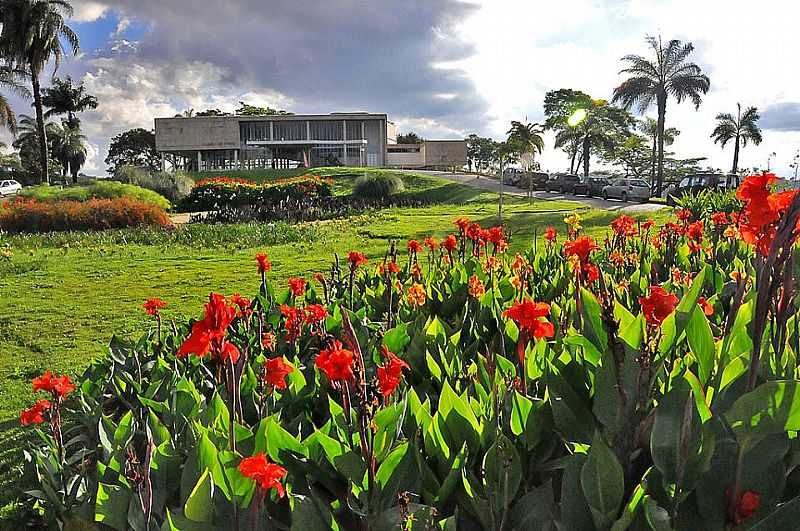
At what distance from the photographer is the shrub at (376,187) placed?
26766 millimetres

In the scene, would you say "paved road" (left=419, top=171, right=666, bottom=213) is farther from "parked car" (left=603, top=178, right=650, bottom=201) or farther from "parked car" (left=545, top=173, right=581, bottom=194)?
"parked car" (left=545, top=173, right=581, bottom=194)

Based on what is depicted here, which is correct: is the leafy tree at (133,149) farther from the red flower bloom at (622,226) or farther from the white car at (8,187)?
the red flower bloom at (622,226)

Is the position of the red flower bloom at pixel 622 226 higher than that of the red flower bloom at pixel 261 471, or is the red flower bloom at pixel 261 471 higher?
the red flower bloom at pixel 622 226

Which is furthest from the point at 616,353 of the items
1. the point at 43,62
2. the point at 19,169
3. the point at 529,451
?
the point at 19,169

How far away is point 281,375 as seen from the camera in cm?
163

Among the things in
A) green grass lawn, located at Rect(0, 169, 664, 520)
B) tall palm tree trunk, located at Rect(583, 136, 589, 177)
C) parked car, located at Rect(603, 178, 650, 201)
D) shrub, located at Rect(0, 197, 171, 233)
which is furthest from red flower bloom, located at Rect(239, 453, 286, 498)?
tall palm tree trunk, located at Rect(583, 136, 589, 177)

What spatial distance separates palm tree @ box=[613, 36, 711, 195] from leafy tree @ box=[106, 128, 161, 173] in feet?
188

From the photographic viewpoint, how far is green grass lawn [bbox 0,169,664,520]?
18.7ft

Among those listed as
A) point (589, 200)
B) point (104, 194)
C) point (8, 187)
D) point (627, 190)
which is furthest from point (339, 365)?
point (8, 187)

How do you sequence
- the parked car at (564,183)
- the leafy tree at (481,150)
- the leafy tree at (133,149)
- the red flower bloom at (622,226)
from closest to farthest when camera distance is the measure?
the red flower bloom at (622,226) < the parked car at (564,183) < the leafy tree at (133,149) < the leafy tree at (481,150)

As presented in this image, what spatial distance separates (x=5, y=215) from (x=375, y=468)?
744 inches

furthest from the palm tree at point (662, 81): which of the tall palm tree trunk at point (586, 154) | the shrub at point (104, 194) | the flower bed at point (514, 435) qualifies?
the flower bed at point (514, 435)

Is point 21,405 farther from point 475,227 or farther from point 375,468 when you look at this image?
point 375,468

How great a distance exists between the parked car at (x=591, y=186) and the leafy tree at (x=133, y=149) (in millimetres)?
55338
